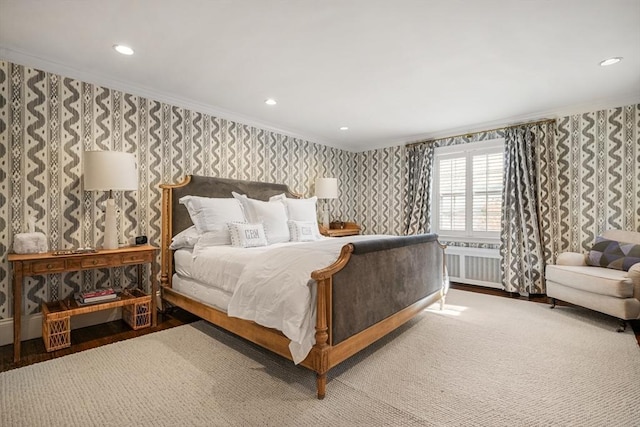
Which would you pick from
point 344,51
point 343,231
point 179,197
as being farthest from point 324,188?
point 344,51

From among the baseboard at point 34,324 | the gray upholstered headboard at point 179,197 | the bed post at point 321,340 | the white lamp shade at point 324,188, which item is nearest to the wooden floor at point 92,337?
the baseboard at point 34,324

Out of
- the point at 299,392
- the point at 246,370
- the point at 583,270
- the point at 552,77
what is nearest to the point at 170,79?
the point at 246,370

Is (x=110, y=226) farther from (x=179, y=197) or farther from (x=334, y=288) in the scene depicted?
(x=334, y=288)

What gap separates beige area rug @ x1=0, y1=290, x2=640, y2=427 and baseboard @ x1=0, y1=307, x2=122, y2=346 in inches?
26.3

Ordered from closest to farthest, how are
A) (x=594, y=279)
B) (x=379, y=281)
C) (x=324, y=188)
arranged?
(x=379, y=281), (x=594, y=279), (x=324, y=188)

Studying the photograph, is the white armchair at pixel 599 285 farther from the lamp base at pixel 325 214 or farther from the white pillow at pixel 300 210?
the lamp base at pixel 325 214

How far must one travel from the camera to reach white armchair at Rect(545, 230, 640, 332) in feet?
9.46

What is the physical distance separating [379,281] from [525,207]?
10.2ft

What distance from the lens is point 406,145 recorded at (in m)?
5.57

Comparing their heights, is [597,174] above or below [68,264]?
above

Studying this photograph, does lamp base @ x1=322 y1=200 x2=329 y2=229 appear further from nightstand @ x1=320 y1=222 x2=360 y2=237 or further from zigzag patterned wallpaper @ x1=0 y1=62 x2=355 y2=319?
zigzag patterned wallpaper @ x1=0 y1=62 x2=355 y2=319

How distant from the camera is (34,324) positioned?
2730 mm

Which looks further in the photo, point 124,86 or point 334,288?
point 124,86

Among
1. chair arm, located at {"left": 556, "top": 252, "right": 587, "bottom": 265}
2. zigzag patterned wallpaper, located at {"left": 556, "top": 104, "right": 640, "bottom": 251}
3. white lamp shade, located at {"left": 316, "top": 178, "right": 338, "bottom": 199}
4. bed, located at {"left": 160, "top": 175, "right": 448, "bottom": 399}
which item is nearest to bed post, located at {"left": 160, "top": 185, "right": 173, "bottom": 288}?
bed, located at {"left": 160, "top": 175, "right": 448, "bottom": 399}
